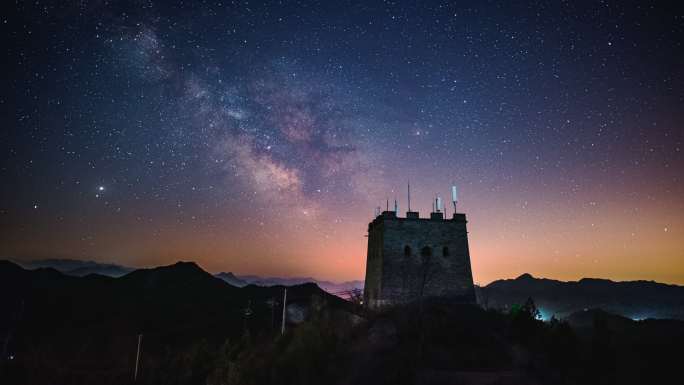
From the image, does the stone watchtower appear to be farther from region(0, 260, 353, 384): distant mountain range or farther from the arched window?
region(0, 260, 353, 384): distant mountain range

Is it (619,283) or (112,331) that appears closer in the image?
(112,331)

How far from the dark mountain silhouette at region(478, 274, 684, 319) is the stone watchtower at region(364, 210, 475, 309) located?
123966 millimetres

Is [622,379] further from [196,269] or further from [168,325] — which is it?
[196,269]

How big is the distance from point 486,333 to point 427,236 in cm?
842

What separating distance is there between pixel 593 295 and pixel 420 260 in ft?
554

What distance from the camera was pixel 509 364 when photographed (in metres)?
20.1

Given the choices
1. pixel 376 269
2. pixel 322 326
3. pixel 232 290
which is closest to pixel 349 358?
pixel 322 326

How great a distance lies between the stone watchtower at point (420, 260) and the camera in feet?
92.2

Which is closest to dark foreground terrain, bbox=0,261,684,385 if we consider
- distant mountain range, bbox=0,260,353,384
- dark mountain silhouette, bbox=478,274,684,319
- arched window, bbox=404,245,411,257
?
distant mountain range, bbox=0,260,353,384

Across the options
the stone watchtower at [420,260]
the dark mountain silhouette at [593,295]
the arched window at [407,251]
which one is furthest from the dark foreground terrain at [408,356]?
the dark mountain silhouette at [593,295]

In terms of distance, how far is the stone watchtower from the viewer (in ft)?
92.2

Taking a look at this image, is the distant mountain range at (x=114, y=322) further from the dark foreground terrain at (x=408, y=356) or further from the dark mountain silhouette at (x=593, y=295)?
the dark mountain silhouette at (x=593, y=295)

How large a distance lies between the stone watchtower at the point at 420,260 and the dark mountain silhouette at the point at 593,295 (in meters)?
124

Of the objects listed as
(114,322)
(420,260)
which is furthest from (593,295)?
(114,322)
